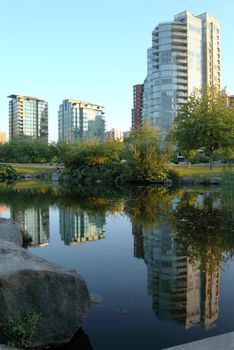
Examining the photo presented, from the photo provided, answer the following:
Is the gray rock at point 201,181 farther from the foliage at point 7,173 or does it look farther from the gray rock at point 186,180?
the foliage at point 7,173

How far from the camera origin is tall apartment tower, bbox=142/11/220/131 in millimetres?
110875

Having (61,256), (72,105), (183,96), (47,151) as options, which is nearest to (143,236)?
(61,256)

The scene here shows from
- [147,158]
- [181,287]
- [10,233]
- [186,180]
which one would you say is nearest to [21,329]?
[181,287]

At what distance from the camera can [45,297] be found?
4.46 meters

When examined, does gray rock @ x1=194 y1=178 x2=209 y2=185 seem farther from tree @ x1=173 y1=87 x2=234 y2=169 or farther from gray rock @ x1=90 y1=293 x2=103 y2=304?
gray rock @ x1=90 y1=293 x2=103 y2=304

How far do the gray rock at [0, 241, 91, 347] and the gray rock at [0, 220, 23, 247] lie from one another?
3531mm

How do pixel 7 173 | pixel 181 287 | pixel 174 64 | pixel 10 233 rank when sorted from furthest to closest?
pixel 174 64
pixel 7 173
pixel 10 233
pixel 181 287

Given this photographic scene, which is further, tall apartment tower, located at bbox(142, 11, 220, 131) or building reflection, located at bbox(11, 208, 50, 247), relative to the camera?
tall apartment tower, located at bbox(142, 11, 220, 131)

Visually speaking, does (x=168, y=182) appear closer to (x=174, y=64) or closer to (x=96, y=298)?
(x=96, y=298)

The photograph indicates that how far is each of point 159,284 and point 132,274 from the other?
80 centimetres

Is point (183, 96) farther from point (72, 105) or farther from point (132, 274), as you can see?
point (132, 274)

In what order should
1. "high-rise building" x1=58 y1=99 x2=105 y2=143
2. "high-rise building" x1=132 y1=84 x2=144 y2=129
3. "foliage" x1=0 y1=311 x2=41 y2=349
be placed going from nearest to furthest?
"foliage" x1=0 y1=311 x2=41 y2=349, "high-rise building" x1=132 y1=84 x2=144 y2=129, "high-rise building" x1=58 y1=99 x2=105 y2=143

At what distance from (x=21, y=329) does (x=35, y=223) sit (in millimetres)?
9847

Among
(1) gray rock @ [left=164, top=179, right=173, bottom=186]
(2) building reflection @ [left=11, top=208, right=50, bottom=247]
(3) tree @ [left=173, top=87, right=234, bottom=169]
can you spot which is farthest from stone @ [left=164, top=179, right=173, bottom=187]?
(2) building reflection @ [left=11, top=208, right=50, bottom=247]
